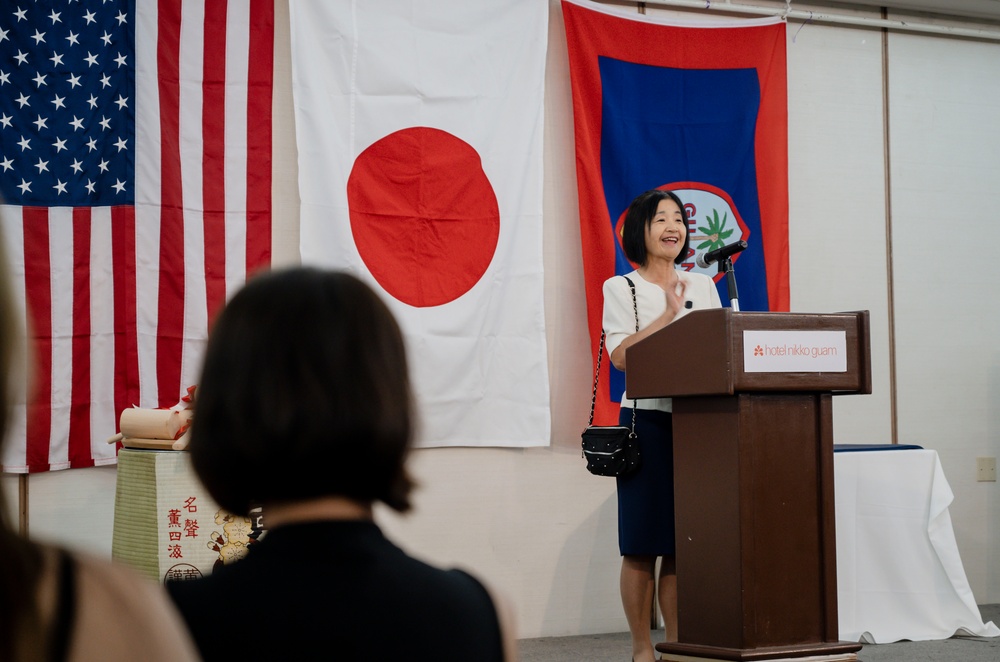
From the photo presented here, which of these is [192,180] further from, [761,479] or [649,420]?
[761,479]

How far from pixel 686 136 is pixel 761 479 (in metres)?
2.22

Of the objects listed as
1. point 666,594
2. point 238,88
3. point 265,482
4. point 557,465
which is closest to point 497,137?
point 238,88

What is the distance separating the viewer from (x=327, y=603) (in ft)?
2.56

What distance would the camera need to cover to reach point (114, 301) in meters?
3.84

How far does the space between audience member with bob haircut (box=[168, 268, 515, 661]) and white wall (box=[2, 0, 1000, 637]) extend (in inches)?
135

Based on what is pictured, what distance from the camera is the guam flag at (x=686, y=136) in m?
4.41

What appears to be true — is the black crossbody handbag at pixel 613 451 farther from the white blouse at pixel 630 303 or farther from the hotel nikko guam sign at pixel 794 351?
the hotel nikko guam sign at pixel 794 351

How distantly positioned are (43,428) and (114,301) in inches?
21.0

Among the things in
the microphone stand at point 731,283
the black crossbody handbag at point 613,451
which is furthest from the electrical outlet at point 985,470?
the microphone stand at point 731,283

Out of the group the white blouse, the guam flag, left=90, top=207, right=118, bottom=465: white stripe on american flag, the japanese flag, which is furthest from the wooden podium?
left=90, top=207, right=118, bottom=465: white stripe on american flag

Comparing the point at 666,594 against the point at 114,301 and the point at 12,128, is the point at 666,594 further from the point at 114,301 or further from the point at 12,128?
the point at 12,128

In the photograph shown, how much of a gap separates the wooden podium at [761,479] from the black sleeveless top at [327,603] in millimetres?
2007

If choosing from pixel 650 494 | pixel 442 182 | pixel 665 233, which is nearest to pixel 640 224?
pixel 665 233

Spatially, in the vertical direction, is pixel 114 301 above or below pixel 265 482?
above
